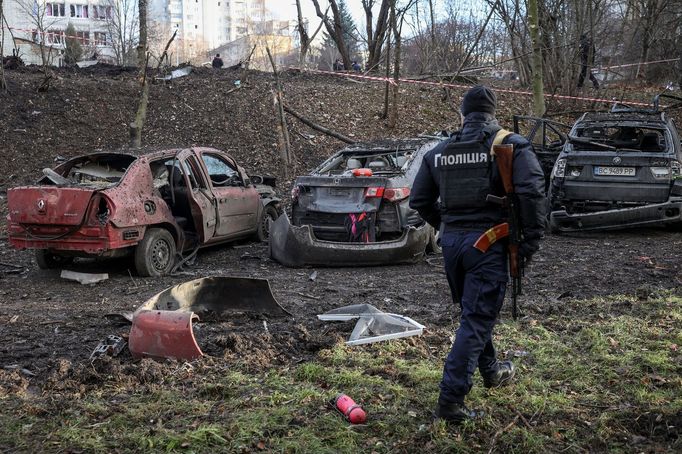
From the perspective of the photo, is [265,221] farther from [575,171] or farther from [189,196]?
[575,171]

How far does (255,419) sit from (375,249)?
4797mm

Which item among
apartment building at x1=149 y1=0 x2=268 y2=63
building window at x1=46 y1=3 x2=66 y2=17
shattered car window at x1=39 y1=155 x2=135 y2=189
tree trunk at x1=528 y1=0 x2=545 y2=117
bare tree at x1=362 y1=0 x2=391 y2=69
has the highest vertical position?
apartment building at x1=149 y1=0 x2=268 y2=63

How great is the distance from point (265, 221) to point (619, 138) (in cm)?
606

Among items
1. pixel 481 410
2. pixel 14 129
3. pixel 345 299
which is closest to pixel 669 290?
pixel 345 299

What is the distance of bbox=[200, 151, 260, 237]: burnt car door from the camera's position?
9.68m

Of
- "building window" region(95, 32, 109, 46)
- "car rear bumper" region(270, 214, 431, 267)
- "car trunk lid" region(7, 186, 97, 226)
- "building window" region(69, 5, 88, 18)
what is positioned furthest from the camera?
"building window" region(69, 5, 88, 18)

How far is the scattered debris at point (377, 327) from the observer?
5.38 meters

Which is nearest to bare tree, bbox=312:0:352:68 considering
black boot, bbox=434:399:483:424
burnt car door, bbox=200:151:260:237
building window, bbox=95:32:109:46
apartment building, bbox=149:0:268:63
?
burnt car door, bbox=200:151:260:237

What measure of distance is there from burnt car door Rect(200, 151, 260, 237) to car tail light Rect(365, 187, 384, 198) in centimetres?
223

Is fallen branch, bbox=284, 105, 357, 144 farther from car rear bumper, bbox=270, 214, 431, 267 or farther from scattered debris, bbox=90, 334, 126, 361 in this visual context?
scattered debris, bbox=90, 334, 126, 361

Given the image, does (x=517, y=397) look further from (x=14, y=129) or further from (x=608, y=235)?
(x=14, y=129)

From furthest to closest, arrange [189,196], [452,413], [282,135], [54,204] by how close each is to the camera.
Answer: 1. [282,135]
2. [189,196]
3. [54,204]
4. [452,413]

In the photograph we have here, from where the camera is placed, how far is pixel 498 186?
3982 millimetres

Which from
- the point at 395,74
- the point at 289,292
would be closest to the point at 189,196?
the point at 289,292
